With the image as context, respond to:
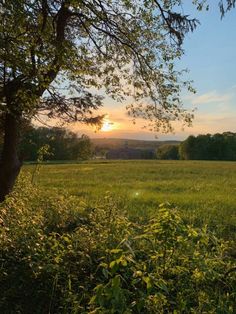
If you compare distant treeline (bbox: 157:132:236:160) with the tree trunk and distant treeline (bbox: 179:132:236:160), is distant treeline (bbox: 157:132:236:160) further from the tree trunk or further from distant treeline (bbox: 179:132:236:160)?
the tree trunk

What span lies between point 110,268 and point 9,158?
5.42m

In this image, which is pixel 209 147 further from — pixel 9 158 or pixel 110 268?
pixel 110 268

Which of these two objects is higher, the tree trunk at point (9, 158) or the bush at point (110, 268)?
the tree trunk at point (9, 158)

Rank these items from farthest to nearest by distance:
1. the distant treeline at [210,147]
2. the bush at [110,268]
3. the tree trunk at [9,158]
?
the distant treeline at [210,147] < the tree trunk at [9,158] < the bush at [110,268]

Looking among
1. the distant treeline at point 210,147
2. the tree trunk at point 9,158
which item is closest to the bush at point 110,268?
the tree trunk at point 9,158

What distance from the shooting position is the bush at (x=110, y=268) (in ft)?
16.9

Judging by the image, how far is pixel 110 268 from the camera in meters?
5.88

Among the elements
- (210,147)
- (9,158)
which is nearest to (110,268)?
(9,158)

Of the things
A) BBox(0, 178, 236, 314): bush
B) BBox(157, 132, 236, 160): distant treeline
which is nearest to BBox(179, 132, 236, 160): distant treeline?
BBox(157, 132, 236, 160): distant treeline

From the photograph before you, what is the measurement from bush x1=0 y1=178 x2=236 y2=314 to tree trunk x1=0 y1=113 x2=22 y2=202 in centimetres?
241

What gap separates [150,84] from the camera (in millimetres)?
11289

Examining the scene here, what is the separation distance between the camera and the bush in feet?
16.9

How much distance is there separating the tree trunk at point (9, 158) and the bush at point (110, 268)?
2407 millimetres

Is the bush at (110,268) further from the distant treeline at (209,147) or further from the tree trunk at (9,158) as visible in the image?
the distant treeline at (209,147)
